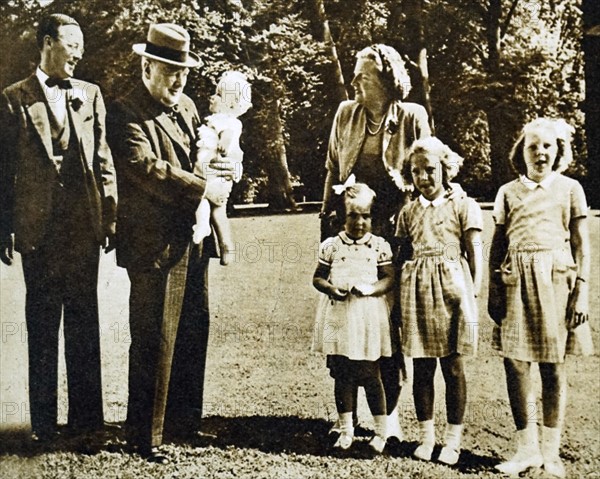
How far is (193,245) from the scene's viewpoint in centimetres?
475

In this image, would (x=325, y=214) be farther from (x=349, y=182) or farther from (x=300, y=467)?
(x=300, y=467)

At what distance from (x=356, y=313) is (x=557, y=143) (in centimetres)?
162

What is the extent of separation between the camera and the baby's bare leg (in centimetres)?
477

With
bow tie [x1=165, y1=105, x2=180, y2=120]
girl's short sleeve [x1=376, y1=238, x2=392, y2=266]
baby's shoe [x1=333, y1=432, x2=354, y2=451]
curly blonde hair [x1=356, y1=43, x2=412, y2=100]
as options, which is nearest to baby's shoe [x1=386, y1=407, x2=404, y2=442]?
baby's shoe [x1=333, y1=432, x2=354, y2=451]


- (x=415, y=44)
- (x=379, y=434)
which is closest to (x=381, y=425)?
(x=379, y=434)

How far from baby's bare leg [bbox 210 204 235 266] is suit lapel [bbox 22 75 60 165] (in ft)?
3.32

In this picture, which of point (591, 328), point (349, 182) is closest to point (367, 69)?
point (349, 182)

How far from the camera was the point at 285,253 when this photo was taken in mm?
4848

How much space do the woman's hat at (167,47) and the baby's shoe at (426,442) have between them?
2.60 meters

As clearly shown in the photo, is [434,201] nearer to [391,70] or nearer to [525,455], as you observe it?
[391,70]

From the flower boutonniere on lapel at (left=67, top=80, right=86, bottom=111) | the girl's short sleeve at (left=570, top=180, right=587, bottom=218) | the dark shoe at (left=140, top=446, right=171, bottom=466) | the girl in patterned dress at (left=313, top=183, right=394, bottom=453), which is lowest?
the dark shoe at (left=140, top=446, right=171, bottom=466)

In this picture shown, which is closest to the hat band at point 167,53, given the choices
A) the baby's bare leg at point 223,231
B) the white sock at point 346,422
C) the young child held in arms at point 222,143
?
the young child held in arms at point 222,143

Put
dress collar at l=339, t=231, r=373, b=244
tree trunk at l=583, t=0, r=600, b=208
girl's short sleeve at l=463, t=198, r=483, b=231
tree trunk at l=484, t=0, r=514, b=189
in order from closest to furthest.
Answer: girl's short sleeve at l=463, t=198, r=483, b=231 < dress collar at l=339, t=231, r=373, b=244 < tree trunk at l=484, t=0, r=514, b=189 < tree trunk at l=583, t=0, r=600, b=208

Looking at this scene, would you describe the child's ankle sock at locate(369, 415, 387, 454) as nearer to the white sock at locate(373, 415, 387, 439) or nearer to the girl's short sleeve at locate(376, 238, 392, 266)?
the white sock at locate(373, 415, 387, 439)
